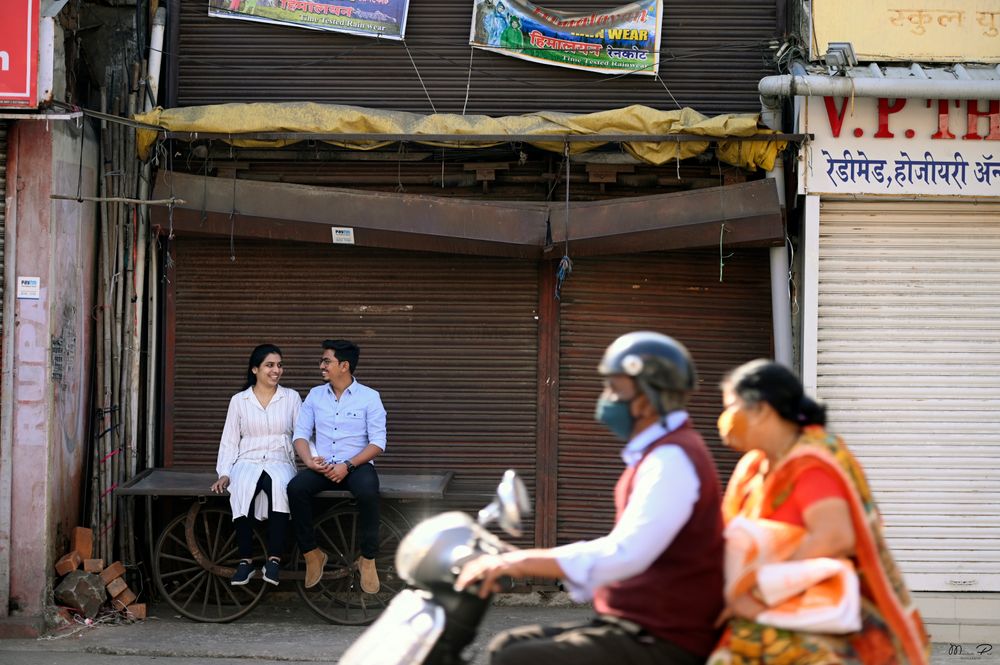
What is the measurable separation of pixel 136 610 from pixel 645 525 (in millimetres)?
5767

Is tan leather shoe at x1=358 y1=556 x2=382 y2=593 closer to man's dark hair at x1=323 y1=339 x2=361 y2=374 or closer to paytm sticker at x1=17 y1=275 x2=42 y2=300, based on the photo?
man's dark hair at x1=323 y1=339 x2=361 y2=374

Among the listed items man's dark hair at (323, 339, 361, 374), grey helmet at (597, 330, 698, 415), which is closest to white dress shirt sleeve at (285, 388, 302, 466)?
man's dark hair at (323, 339, 361, 374)

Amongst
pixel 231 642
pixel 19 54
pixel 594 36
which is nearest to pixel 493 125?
pixel 594 36

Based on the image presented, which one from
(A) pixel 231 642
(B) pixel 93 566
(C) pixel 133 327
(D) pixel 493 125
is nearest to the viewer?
(A) pixel 231 642

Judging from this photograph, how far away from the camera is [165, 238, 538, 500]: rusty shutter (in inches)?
347

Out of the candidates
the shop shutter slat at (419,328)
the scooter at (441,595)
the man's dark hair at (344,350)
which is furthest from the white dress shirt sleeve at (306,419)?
the scooter at (441,595)

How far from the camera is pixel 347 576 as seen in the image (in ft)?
27.2

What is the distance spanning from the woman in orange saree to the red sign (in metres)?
5.46

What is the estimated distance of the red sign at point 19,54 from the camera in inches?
295

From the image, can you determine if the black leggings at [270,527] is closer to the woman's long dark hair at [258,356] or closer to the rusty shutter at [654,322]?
the woman's long dark hair at [258,356]

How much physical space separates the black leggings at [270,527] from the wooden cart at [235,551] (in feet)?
0.57

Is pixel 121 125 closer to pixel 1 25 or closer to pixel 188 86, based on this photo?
pixel 188 86

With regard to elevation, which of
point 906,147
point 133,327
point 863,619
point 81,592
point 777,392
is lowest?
point 81,592

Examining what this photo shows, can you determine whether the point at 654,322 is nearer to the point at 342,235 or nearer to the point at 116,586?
the point at 342,235
